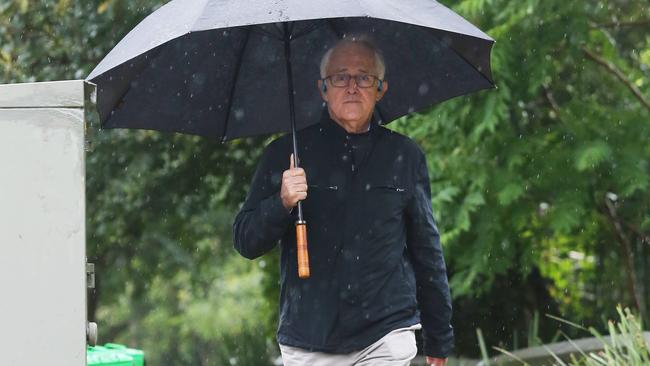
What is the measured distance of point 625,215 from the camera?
9078 mm

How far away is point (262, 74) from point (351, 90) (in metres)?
0.80

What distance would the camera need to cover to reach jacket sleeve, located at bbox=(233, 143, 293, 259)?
4301 millimetres

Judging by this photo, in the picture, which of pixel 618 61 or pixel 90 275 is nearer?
pixel 90 275

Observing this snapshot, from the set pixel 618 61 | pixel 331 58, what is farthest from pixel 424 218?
pixel 618 61

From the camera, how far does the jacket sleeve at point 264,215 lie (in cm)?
430

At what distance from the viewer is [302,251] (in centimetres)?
420

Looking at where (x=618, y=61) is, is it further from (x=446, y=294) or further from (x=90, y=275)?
(x=90, y=275)

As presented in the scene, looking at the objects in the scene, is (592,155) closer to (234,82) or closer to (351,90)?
(234,82)

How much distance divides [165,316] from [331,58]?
56.9 feet

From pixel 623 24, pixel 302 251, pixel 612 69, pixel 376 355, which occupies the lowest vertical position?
pixel 376 355

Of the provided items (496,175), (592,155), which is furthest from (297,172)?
(496,175)

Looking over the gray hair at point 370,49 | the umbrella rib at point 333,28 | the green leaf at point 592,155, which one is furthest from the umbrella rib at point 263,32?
the green leaf at point 592,155

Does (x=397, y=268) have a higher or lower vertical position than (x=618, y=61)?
lower

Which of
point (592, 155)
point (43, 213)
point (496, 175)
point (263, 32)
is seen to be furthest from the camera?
point (496, 175)
